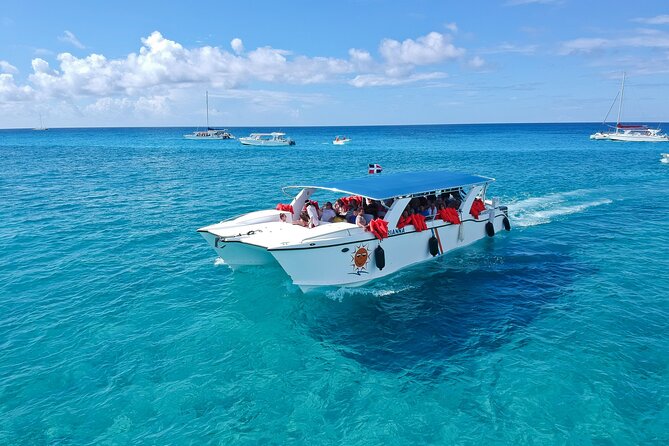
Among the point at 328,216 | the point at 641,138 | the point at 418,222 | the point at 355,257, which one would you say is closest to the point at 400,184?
the point at 418,222

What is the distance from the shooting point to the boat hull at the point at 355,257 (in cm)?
1404

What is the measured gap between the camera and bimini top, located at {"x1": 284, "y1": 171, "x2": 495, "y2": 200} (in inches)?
625

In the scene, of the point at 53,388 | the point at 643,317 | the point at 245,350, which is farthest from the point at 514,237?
the point at 53,388

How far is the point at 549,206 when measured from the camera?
28828mm

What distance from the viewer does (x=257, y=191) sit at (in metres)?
35.9

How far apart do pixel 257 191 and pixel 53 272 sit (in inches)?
784

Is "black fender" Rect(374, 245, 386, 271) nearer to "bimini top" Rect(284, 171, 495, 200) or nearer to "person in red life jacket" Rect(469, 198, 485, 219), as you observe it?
"bimini top" Rect(284, 171, 495, 200)

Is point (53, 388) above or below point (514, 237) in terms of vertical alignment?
below

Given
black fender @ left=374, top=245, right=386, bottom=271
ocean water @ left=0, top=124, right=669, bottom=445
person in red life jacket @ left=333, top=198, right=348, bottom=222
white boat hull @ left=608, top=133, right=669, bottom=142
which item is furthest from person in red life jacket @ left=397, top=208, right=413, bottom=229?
white boat hull @ left=608, top=133, right=669, bottom=142

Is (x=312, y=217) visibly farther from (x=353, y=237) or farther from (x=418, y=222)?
(x=418, y=222)

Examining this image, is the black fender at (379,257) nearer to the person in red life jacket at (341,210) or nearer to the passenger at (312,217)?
the person in red life jacket at (341,210)

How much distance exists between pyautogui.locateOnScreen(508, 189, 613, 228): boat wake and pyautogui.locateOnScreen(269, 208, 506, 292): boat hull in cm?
973

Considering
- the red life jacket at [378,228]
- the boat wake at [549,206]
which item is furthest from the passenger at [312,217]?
the boat wake at [549,206]

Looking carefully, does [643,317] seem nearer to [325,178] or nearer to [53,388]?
[53,388]
